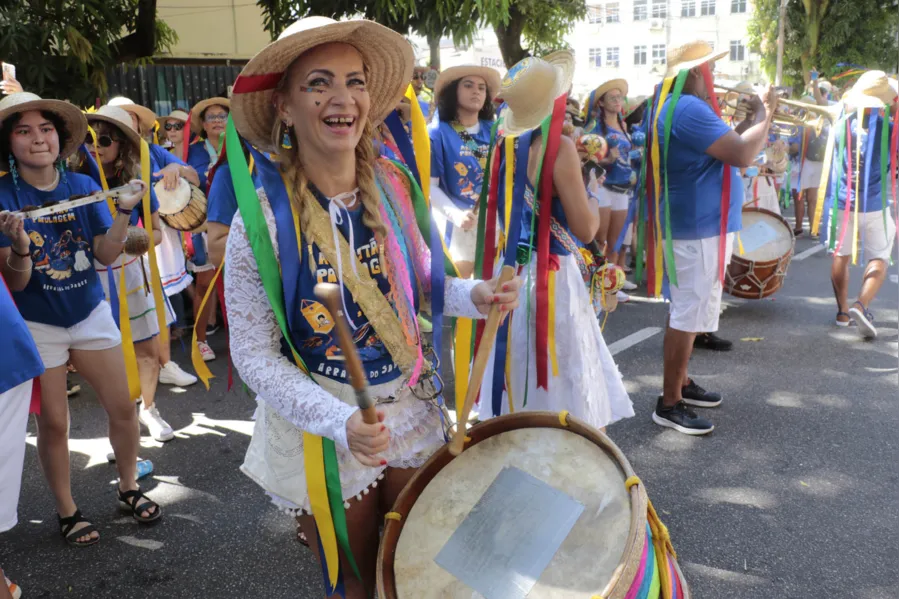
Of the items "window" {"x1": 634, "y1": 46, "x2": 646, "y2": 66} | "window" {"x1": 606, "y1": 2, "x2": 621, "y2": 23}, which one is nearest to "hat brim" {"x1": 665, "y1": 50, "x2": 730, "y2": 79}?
"window" {"x1": 634, "y1": 46, "x2": 646, "y2": 66}

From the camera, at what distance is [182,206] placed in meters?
4.34

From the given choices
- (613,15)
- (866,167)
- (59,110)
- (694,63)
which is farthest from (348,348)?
(613,15)

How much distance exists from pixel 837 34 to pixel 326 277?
2833cm

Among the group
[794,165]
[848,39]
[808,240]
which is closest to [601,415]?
[808,240]

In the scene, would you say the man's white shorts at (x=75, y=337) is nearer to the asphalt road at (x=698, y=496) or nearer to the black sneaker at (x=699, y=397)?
the asphalt road at (x=698, y=496)

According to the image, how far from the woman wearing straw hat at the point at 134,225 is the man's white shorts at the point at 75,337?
70cm

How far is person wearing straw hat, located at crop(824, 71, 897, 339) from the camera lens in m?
5.45

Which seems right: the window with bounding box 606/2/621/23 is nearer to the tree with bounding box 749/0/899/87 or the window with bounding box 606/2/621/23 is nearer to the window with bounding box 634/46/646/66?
the window with bounding box 634/46/646/66

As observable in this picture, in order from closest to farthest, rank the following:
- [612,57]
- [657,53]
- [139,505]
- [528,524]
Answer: [528,524], [139,505], [657,53], [612,57]

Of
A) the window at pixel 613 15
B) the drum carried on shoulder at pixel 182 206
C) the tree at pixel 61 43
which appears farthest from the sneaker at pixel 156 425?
the window at pixel 613 15

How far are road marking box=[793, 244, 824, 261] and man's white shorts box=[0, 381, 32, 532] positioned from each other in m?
8.10

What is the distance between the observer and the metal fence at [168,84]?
13.1 meters

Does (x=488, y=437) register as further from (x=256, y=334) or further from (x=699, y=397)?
(x=699, y=397)

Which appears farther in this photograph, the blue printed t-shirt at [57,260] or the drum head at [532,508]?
the blue printed t-shirt at [57,260]
